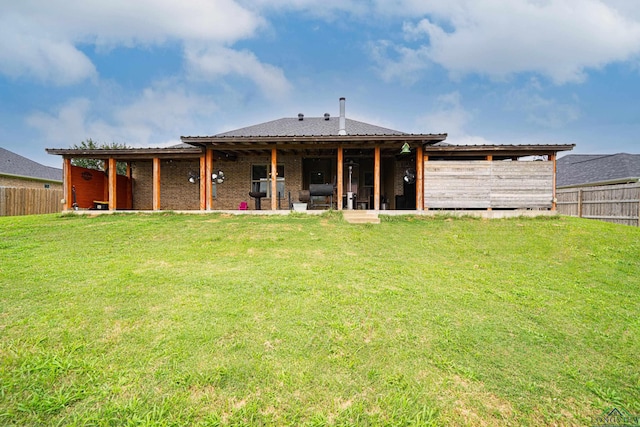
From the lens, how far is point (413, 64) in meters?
19.8

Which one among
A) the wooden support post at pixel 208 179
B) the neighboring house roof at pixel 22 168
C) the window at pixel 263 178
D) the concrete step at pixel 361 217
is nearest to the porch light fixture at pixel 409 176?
the concrete step at pixel 361 217

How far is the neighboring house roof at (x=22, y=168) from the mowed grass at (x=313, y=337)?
726 inches

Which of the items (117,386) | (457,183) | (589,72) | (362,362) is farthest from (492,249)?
(589,72)

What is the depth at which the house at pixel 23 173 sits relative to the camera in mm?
18766

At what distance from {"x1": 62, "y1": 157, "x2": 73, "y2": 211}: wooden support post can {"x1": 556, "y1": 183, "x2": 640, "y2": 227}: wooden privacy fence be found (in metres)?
21.3

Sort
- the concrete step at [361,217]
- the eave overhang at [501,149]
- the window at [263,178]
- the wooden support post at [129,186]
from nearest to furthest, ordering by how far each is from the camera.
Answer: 1. the concrete step at [361,217]
2. the eave overhang at [501,149]
3. the window at [263,178]
4. the wooden support post at [129,186]

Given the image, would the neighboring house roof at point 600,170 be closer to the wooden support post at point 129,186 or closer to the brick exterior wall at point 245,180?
the brick exterior wall at point 245,180

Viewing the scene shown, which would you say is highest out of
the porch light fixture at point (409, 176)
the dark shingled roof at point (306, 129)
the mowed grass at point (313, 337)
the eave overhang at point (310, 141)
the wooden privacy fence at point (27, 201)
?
the dark shingled roof at point (306, 129)

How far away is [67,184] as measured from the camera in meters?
11.9

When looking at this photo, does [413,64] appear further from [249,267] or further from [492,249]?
[249,267]

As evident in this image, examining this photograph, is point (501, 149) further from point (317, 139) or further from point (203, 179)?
point (203, 179)

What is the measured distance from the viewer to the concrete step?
9.77 metres

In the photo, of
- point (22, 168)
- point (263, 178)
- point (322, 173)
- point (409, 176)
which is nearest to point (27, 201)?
point (22, 168)

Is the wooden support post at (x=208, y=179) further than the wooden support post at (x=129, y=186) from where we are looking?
No
